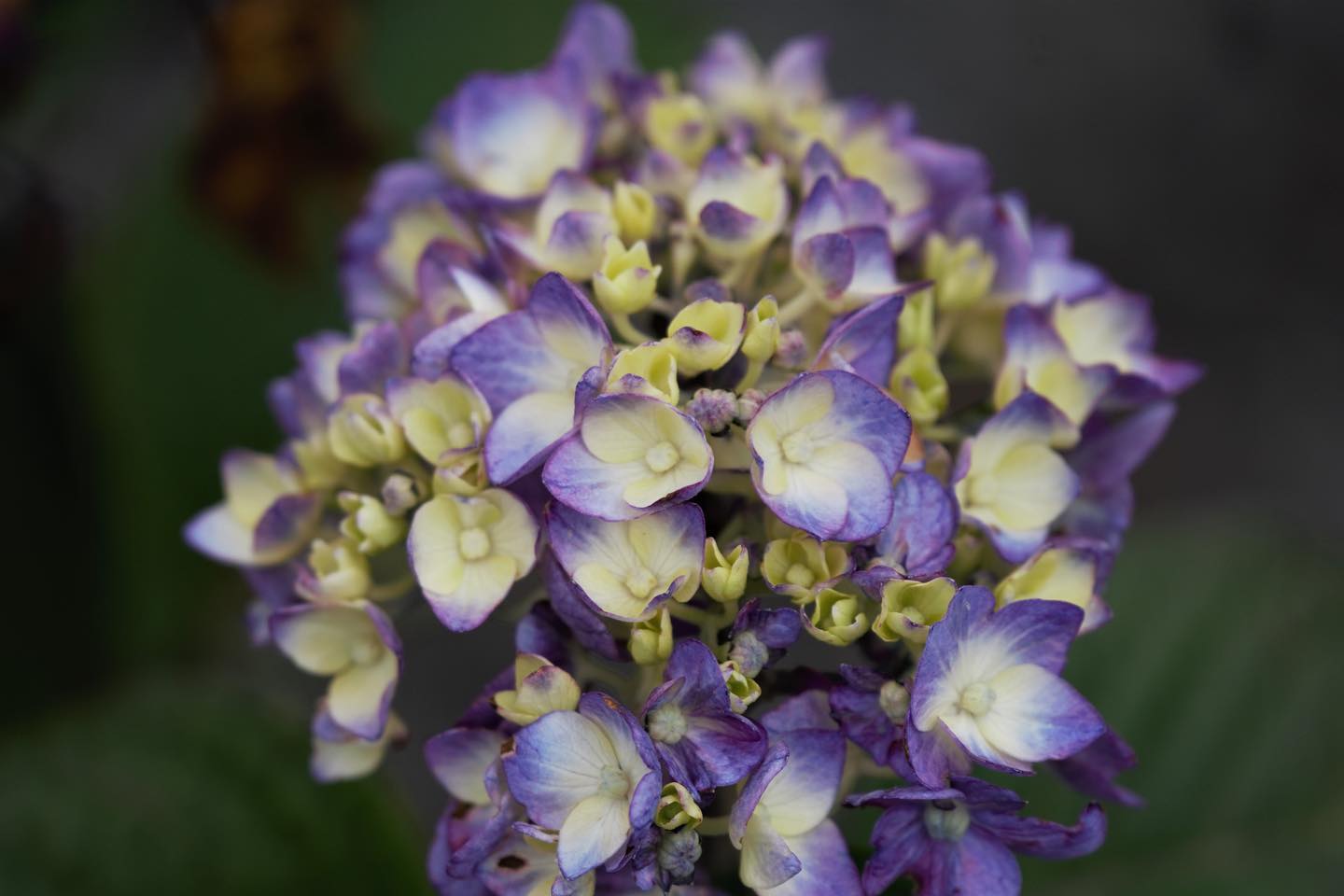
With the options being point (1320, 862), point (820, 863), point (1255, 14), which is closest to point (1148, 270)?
point (1255, 14)

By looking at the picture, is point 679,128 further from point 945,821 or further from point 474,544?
point 945,821

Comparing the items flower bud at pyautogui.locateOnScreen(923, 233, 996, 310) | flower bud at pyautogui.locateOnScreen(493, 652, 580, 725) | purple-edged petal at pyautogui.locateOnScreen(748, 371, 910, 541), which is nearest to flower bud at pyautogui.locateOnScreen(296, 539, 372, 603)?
flower bud at pyautogui.locateOnScreen(493, 652, 580, 725)

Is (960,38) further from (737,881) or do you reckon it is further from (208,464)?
(737,881)

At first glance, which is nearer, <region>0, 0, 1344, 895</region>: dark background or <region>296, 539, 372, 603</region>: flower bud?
<region>296, 539, 372, 603</region>: flower bud

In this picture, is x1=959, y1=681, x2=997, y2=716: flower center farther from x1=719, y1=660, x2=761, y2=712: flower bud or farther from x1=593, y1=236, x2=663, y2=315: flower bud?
x1=593, y1=236, x2=663, y2=315: flower bud

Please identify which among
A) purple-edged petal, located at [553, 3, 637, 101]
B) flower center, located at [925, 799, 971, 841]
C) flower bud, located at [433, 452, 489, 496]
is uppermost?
purple-edged petal, located at [553, 3, 637, 101]

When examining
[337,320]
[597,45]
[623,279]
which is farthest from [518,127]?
[337,320]
